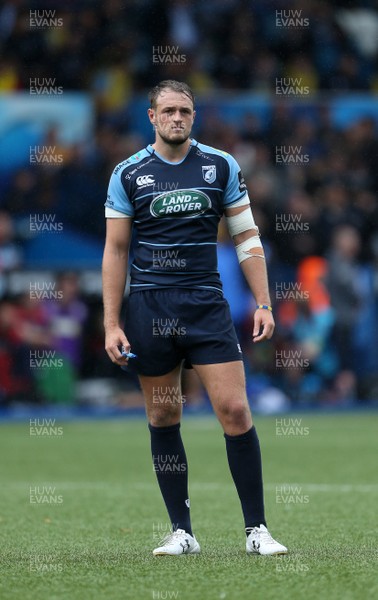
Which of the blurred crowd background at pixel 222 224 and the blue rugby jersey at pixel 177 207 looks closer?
the blue rugby jersey at pixel 177 207

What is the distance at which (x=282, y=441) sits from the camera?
13.1 metres

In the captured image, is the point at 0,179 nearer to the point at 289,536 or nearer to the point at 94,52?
the point at 94,52

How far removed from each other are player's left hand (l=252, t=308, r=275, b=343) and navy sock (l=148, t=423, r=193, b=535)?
0.65 m

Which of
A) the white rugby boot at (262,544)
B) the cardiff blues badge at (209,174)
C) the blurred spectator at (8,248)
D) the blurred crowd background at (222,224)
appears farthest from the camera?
the blurred crowd background at (222,224)

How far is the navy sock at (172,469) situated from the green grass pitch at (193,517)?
0.23 m

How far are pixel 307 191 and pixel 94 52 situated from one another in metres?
4.04

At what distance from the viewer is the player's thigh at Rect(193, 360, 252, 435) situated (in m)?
6.02

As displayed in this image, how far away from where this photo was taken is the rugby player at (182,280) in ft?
20.0

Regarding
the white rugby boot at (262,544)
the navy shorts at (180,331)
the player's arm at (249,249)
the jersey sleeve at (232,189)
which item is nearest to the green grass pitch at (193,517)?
the white rugby boot at (262,544)

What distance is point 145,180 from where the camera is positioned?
6148 millimetres

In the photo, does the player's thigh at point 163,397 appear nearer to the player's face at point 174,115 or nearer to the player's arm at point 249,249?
the player's arm at point 249,249

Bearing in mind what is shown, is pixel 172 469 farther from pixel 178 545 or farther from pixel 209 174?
pixel 209 174

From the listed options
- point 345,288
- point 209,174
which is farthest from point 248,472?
point 345,288

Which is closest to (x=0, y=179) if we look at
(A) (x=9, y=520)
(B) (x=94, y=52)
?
(B) (x=94, y=52)
